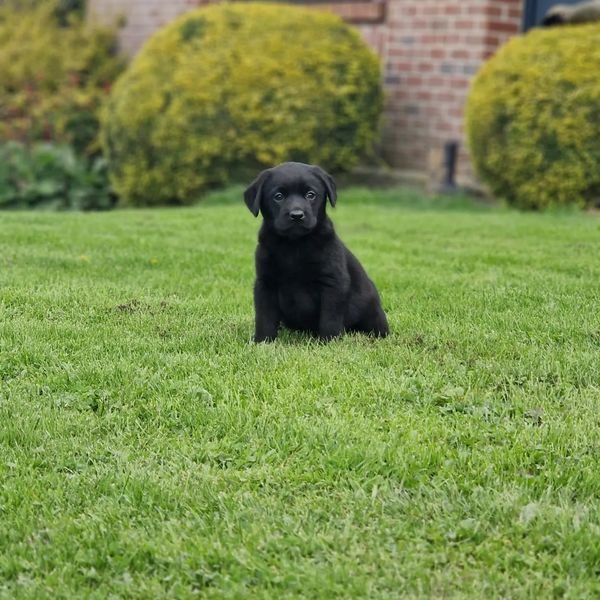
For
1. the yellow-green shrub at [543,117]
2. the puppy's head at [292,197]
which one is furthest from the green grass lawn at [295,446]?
the yellow-green shrub at [543,117]

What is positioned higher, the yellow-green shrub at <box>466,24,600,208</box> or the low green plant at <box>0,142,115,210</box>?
the yellow-green shrub at <box>466,24,600,208</box>

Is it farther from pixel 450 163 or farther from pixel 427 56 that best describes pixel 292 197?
pixel 427 56

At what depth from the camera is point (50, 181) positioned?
13.8 metres

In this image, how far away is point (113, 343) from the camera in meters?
4.84

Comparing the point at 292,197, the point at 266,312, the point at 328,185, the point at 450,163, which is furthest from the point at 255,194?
the point at 450,163

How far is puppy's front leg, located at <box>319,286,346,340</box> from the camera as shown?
193 inches

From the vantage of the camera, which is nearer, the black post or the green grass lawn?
the green grass lawn

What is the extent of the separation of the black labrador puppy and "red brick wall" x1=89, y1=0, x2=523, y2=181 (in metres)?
7.22

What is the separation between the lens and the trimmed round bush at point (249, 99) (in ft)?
38.4

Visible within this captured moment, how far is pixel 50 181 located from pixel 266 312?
9517 mm

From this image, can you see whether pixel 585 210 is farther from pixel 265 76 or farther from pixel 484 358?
pixel 484 358

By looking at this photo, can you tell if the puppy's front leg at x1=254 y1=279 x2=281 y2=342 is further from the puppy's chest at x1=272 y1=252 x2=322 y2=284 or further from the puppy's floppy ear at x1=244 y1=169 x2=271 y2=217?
the puppy's floppy ear at x1=244 y1=169 x2=271 y2=217

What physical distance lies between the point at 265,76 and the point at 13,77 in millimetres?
5645

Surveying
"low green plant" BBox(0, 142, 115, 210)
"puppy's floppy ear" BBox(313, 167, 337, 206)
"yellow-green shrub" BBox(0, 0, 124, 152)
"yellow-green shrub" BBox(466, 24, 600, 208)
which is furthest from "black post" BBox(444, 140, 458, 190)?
"puppy's floppy ear" BBox(313, 167, 337, 206)
